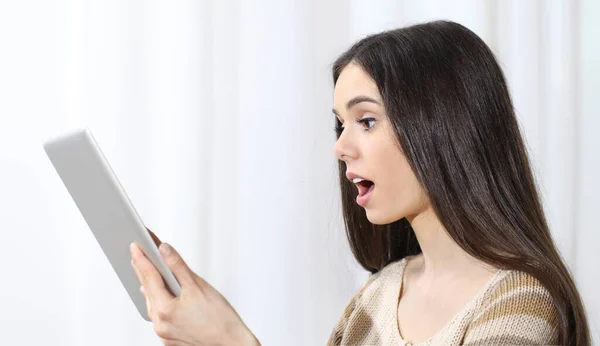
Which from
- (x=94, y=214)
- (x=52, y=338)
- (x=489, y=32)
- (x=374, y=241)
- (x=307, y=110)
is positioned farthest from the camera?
(x=489, y=32)

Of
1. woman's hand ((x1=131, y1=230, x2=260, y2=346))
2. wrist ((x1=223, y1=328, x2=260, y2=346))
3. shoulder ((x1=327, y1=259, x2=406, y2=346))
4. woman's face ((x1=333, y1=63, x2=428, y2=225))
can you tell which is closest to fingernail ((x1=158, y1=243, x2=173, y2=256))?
woman's hand ((x1=131, y1=230, x2=260, y2=346))

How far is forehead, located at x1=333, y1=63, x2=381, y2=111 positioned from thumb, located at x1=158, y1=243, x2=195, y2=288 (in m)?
0.33

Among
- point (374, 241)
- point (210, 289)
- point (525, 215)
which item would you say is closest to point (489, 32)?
point (374, 241)

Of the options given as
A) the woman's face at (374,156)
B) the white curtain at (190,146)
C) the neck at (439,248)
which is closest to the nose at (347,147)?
the woman's face at (374,156)

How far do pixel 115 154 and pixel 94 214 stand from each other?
0.52 metres

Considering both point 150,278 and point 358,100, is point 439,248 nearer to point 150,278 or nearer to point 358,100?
point 358,100

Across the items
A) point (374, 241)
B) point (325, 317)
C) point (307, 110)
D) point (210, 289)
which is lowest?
point (325, 317)

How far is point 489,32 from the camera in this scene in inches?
65.4

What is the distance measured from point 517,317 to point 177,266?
419mm

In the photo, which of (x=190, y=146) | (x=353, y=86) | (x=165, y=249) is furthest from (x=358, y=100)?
(x=190, y=146)

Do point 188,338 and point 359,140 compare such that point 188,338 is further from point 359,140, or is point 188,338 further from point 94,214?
point 359,140

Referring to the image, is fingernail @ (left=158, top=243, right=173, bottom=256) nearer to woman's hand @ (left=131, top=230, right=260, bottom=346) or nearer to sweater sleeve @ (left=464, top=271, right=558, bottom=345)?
woman's hand @ (left=131, top=230, right=260, bottom=346)

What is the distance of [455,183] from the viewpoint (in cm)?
103

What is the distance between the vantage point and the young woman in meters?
1.02
